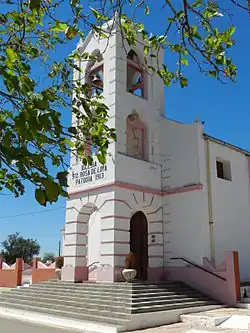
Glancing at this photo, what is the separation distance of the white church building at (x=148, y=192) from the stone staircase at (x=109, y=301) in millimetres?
1076

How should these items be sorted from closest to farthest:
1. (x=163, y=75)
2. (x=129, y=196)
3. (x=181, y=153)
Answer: (x=163, y=75) < (x=129, y=196) < (x=181, y=153)

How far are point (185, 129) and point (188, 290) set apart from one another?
619 cm

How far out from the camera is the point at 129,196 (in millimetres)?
14352

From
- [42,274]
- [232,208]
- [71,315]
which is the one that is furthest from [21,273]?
[232,208]

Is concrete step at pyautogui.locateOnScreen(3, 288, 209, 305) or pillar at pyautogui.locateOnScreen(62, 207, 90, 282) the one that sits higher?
pillar at pyautogui.locateOnScreen(62, 207, 90, 282)

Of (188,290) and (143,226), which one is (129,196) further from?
(188,290)

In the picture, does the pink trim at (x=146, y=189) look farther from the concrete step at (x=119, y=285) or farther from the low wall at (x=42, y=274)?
the low wall at (x=42, y=274)

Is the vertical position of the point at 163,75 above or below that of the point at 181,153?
below

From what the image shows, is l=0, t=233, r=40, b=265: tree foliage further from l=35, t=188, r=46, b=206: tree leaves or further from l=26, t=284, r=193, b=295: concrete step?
l=35, t=188, r=46, b=206: tree leaves

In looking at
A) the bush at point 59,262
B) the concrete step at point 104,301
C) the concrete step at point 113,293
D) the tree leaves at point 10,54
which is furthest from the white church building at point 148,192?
the tree leaves at point 10,54

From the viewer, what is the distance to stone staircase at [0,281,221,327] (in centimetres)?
1067

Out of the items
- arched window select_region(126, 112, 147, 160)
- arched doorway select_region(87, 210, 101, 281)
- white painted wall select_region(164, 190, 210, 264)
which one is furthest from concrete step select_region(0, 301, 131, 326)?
arched window select_region(126, 112, 147, 160)

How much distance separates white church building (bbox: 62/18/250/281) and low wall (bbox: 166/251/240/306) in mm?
521

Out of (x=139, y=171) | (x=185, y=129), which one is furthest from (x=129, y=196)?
(x=185, y=129)
